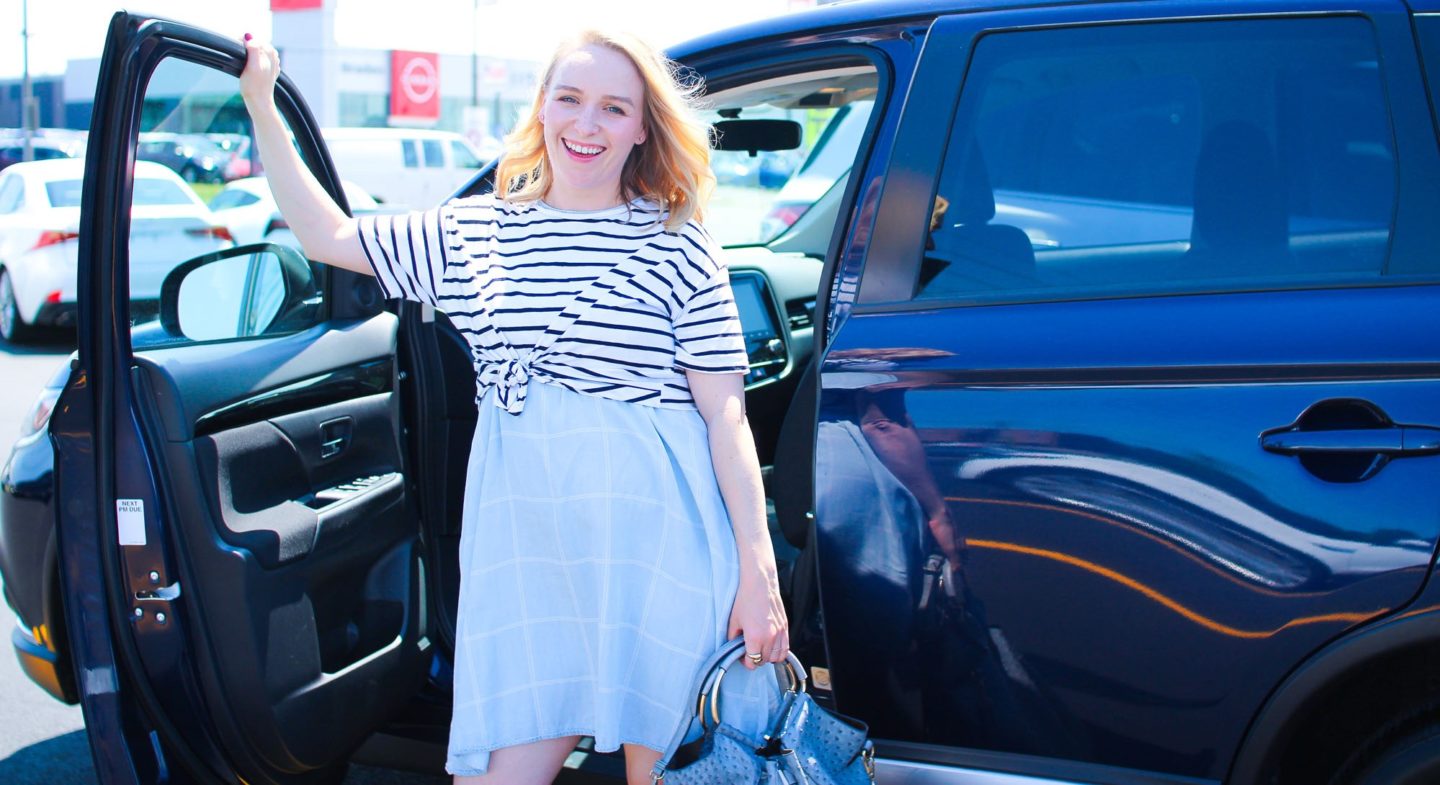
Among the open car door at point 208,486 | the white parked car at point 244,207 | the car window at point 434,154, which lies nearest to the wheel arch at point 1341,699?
the open car door at point 208,486

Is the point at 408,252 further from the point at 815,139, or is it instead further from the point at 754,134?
the point at 815,139

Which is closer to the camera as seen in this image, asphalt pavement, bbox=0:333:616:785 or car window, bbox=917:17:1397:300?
car window, bbox=917:17:1397:300

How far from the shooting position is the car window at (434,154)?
22.1 m

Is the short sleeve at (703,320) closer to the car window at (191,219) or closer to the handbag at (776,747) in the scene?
the handbag at (776,747)

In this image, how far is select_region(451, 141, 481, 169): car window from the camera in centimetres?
2289

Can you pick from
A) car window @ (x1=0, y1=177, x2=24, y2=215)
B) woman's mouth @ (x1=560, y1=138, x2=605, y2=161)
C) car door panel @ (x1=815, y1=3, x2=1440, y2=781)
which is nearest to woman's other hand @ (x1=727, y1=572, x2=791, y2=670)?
car door panel @ (x1=815, y1=3, x2=1440, y2=781)

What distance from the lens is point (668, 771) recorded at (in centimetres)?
178

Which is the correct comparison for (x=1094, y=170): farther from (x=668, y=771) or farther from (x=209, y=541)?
(x=209, y=541)

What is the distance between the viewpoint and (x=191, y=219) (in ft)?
8.63

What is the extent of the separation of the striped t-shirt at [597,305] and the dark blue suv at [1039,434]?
32 cm

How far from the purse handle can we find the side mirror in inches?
43.1

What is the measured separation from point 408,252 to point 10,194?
5.21ft

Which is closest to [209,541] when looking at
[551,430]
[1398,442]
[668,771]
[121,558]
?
[121,558]

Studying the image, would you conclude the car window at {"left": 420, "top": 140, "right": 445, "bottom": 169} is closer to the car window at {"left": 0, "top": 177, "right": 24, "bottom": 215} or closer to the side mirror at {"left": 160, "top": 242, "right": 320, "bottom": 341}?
the car window at {"left": 0, "top": 177, "right": 24, "bottom": 215}
